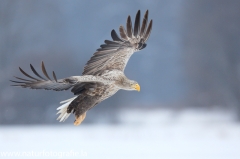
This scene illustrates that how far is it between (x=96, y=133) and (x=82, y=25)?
73.2 inches

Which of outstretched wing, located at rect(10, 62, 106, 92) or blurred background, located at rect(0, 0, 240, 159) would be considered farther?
blurred background, located at rect(0, 0, 240, 159)

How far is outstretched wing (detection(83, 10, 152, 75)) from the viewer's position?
13.5 ft

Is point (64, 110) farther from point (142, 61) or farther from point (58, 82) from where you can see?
point (142, 61)

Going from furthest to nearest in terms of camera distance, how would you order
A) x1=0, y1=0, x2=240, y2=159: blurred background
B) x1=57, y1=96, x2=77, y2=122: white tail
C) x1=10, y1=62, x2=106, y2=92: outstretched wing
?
x1=0, y1=0, x2=240, y2=159: blurred background → x1=57, y1=96, x2=77, y2=122: white tail → x1=10, y1=62, x2=106, y2=92: outstretched wing

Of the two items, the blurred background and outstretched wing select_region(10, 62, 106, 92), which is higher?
the blurred background

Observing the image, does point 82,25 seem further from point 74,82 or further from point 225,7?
point 74,82

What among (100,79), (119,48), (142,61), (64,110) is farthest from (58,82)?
(142,61)

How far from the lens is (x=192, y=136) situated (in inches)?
260

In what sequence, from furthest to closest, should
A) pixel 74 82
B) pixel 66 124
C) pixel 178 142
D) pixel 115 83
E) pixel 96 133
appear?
1. pixel 66 124
2. pixel 96 133
3. pixel 178 142
4. pixel 115 83
5. pixel 74 82

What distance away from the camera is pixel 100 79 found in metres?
3.63

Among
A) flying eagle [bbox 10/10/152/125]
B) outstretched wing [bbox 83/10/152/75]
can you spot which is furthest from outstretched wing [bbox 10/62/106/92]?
outstretched wing [bbox 83/10/152/75]

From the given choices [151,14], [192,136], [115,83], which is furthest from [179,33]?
[115,83]

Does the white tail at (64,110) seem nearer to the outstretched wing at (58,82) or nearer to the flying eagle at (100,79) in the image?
the flying eagle at (100,79)

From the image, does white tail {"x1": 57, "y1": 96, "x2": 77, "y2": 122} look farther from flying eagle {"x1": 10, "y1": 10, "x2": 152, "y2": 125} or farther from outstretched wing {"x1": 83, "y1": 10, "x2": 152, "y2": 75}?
outstretched wing {"x1": 83, "y1": 10, "x2": 152, "y2": 75}
